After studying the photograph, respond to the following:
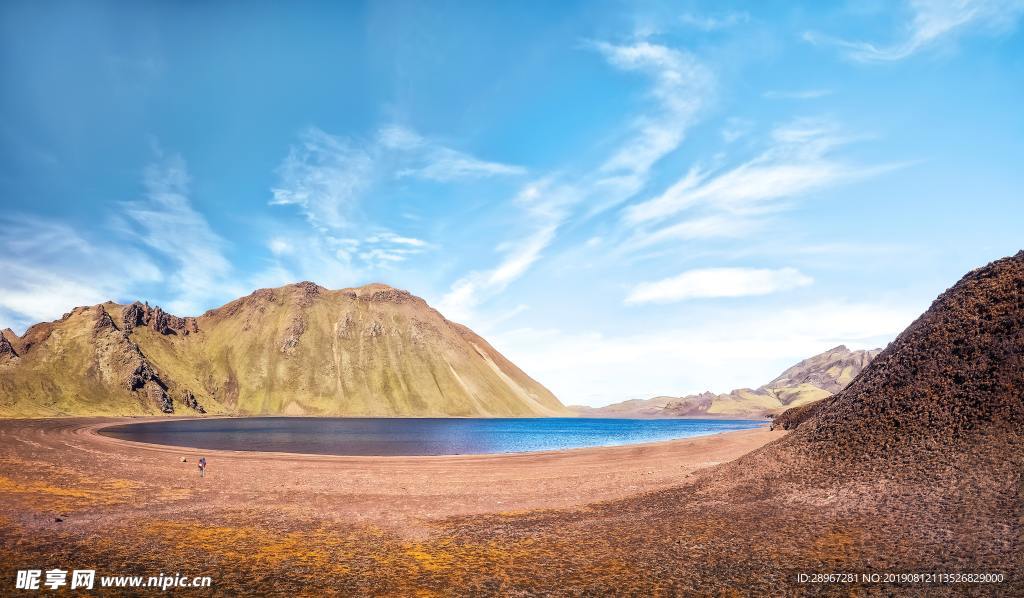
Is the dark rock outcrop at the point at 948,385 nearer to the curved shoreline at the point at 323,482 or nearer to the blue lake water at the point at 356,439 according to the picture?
the curved shoreline at the point at 323,482

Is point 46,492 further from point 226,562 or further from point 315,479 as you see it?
point 226,562

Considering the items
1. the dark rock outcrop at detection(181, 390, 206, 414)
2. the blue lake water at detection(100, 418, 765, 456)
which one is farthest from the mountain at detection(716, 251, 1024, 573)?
the dark rock outcrop at detection(181, 390, 206, 414)

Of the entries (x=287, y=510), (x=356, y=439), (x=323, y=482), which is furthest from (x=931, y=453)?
(x=356, y=439)

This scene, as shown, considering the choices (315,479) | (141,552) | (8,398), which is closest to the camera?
(141,552)

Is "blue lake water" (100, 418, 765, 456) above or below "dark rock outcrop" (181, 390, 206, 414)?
below

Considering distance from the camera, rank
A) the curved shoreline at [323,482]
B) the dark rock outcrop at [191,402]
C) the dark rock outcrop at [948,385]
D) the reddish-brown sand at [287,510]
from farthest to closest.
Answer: the dark rock outcrop at [191,402]
the curved shoreline at [323,482]
the dark rock outcrop at [948,385]
the reddish-brown sand at [287,510]

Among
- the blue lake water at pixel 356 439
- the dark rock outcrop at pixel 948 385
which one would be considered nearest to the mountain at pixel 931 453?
the dark rock outcrop at pixel 948 385

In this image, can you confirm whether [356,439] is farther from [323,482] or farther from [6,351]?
[6,351]

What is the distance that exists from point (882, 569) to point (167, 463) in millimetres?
46262

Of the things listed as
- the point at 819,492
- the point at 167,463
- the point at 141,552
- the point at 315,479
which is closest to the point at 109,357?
the point at 167,463

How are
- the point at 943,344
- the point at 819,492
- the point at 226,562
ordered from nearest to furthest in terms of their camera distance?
the point at 226,562, the point at 819,492, the point at 943,344

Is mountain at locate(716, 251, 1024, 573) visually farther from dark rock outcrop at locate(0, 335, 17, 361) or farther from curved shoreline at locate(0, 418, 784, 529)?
dark rock outcrop at locate(0, 335, 17, 361)

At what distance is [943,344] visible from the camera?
2297 cm

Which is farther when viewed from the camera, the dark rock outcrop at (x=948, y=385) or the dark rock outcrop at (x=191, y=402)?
the dark rock outcrop at (x=191, y=402)
